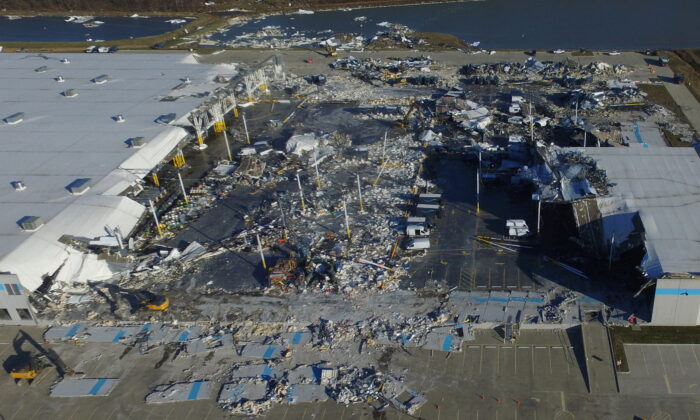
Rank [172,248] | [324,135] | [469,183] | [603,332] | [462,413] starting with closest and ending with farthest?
1. [462,413]
2. [603,332]
3. [172,248]
4. [469,183]
5. [324,135]

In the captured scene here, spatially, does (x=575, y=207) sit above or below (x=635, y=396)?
above

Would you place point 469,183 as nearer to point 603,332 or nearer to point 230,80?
point 603,332

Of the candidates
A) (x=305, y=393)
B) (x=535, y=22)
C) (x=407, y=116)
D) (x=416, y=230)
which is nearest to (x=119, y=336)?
(x=305, y=393)

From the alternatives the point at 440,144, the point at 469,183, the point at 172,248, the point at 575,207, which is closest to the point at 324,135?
the point at 440,144

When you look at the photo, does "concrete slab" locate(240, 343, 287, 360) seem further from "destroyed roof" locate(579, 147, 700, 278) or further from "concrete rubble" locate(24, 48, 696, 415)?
"destroyed roof" locate(579, 147, 700, 278)

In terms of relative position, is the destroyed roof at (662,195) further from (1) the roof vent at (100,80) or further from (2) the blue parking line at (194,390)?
(1) the roof vent at (100,80)

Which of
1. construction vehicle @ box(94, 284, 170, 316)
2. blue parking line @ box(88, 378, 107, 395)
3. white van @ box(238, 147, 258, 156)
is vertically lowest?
blue parking line @ box(88, 378, 107, 395)

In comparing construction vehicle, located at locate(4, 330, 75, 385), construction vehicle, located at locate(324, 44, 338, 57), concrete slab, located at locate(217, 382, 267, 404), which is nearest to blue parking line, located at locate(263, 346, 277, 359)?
concrete slab, located at locate(217, 382, 267, 404)
